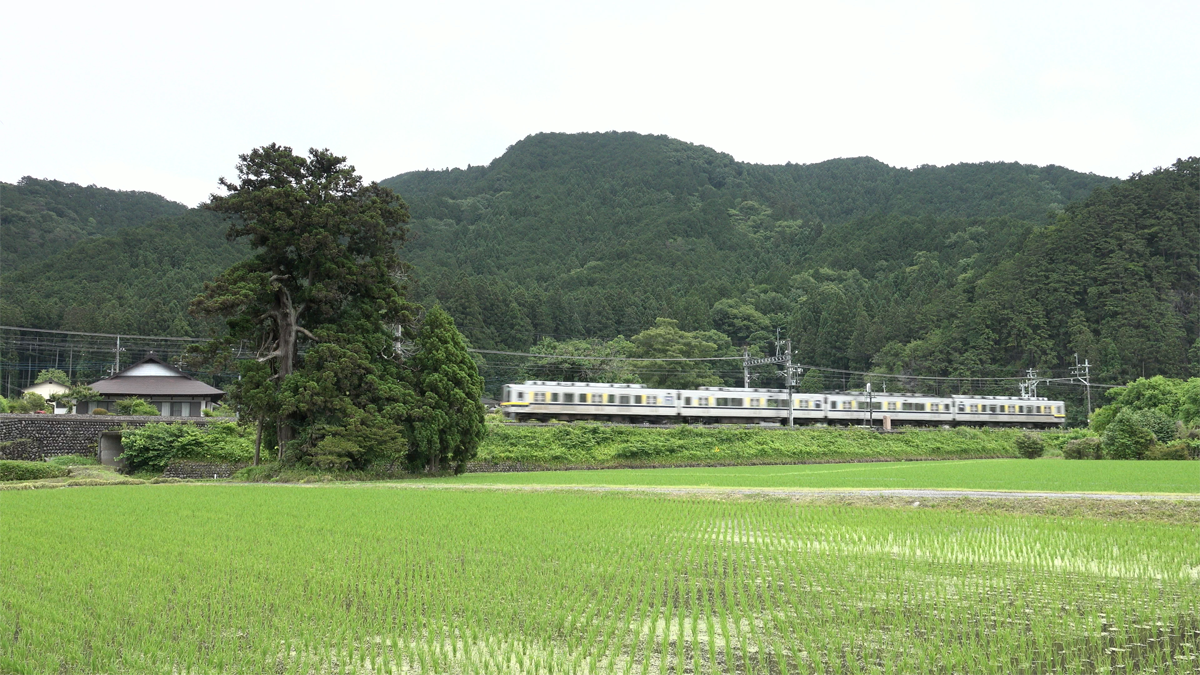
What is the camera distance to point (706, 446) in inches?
1528

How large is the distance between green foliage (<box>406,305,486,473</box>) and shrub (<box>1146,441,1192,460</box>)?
88.5 feet

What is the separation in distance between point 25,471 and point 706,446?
81.9 ft

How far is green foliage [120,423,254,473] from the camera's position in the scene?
28516mm

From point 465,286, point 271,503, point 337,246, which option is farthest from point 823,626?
point 465,286

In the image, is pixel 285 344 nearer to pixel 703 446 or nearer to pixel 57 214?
pixel 703 446

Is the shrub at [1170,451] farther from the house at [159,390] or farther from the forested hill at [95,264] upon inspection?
the forested hill at [95,264]

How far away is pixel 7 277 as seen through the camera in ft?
228

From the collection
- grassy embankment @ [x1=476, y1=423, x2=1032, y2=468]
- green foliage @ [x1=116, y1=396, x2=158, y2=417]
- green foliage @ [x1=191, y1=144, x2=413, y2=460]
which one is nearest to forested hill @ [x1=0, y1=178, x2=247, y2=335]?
green foliage @ [x1=116, y1=396, x2=158, y2=417]

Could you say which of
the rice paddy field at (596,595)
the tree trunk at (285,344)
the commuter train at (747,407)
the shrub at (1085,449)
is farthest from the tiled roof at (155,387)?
the shrub at (1085,449)

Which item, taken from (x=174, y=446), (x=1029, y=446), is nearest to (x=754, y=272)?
(x=1029, y=446)

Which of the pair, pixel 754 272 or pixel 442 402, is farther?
pixel 754 272

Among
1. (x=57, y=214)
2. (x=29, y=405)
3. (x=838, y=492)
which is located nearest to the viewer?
(x=838, y=492)

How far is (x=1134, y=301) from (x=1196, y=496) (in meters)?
59.7

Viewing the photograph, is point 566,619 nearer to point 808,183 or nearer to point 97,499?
point 97,499
